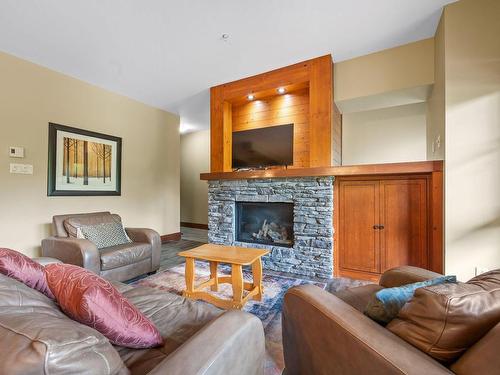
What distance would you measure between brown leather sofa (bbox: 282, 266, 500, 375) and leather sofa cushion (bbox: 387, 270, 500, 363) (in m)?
0.03

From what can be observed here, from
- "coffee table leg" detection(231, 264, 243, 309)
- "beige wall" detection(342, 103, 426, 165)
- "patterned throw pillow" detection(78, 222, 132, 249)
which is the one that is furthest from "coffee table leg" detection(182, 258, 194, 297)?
"beige wall" detection(342, 103, 426, 165)

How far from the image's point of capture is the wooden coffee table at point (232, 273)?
2121 mm

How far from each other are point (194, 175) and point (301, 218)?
13.9 feet

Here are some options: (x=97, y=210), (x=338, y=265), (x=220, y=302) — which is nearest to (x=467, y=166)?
(x=338, y=265)

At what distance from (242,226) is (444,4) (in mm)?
3414

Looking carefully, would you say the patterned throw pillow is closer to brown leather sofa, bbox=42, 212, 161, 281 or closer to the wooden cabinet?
brown leather sofa, bbox=42, 212, 161, 281

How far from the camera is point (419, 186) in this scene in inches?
106

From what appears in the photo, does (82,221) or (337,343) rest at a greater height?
(82,221)

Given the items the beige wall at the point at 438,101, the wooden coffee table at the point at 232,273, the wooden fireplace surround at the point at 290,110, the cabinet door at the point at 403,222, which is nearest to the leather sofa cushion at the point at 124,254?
the wooden coffee table at the point at 232,273

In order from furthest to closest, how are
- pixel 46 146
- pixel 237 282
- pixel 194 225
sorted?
pixel 194 225, pixel 46 146, pixel 237 282

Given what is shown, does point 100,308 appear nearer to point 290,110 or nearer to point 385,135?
point 290,110

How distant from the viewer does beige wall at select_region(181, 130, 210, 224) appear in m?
6.50

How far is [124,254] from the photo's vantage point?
2725mm

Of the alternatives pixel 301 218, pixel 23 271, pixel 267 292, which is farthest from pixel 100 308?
pixel 301 218
